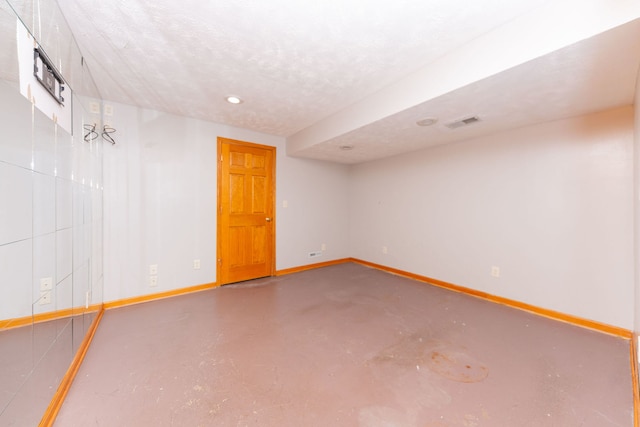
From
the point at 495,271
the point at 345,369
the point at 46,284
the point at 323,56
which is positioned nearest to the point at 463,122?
the point at 323,56

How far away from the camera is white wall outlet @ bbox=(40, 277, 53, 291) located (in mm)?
1200

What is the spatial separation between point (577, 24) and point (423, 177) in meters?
2.38

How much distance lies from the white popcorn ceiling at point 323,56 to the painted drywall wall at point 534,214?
34cm

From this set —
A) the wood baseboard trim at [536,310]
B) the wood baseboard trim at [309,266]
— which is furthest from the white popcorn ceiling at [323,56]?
the wood baseboard trim at [309,266]

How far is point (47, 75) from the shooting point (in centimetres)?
124

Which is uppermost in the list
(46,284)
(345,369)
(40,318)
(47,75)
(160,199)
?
(47,75)

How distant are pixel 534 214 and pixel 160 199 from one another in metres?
4.16

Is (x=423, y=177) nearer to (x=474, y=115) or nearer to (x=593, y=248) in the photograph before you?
(x=474, y=115)

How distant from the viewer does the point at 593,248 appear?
2.18 m

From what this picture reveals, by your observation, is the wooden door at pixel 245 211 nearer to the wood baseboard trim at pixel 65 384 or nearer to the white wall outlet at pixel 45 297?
the wood baseboard trim at pixel 65 384

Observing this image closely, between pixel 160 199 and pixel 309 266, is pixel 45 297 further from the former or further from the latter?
pixel 309 266

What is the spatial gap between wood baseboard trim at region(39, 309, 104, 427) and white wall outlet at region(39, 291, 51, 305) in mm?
509

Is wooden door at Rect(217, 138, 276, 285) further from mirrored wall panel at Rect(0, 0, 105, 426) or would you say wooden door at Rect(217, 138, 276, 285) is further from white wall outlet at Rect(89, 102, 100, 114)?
mirrored wall panel at Rect(0, 0, 105, 426)

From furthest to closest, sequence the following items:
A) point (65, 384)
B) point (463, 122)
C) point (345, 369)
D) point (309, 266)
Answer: point (309, 266)
point (463, 122)
point (345, 369)
point (65, 384)
